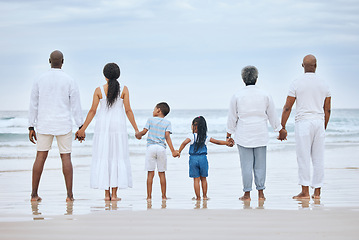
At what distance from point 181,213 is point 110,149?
1933 mm

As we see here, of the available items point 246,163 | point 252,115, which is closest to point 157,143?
point 246,163

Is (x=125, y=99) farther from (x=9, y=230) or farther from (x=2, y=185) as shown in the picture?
(x=2, y=185)

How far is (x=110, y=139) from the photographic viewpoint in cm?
734

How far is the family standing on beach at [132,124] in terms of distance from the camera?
23.5 ft

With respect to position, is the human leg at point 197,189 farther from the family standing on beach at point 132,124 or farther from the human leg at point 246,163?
the human leg at point 246,163

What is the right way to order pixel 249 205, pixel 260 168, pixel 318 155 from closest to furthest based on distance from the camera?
pixel 249 205 → pixel 260 168 → pixel 318 155

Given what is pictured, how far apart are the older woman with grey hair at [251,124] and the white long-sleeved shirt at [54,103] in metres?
1.92

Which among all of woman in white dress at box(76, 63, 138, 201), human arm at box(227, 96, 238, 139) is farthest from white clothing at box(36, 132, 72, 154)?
human arm at box(227, 96, 238, 139)

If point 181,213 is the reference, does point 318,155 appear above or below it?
above

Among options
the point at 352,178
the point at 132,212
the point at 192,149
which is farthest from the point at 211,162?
the point at 132,212

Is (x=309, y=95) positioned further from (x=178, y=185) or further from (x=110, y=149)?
(x=178, y=185)

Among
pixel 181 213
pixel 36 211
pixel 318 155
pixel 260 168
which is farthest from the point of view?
pixel 318 155

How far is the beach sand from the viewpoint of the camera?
4.66 m

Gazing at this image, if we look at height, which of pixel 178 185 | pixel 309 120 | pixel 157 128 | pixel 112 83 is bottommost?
pixel 178 185
